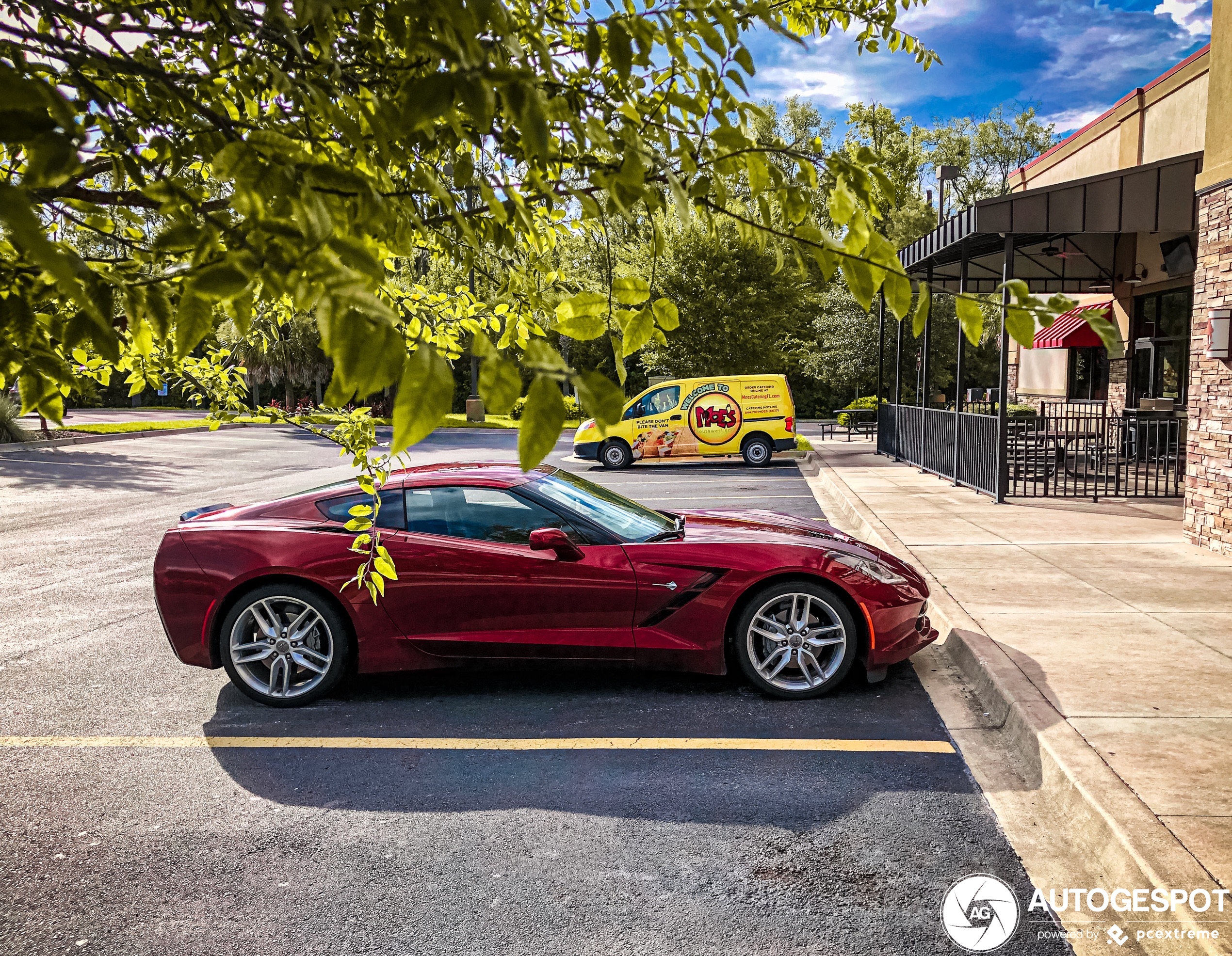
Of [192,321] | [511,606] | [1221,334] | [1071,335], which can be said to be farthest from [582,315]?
[1071,335]

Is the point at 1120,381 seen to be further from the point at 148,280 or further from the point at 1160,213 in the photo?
the point at 148,280

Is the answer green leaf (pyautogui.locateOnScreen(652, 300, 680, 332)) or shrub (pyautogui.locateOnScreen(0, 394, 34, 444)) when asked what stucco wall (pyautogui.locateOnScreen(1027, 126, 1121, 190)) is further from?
shrub (pyautogui.locateOnScreen(0, 394, 34, 444))

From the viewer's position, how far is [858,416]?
101ft

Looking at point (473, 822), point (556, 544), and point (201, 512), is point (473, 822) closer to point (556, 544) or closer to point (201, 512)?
point (556, 544)

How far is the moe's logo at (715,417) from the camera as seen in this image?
2133 centimetres

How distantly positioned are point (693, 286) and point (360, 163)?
32.4 m

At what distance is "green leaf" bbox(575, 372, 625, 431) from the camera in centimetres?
142

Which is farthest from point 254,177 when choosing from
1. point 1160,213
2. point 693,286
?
point 693,286

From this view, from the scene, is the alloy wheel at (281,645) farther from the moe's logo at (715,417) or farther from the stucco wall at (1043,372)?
the stucco wall at (1043,372)

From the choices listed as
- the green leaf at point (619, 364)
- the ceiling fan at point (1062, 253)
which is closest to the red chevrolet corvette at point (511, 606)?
the green leaf at point (619, 364)

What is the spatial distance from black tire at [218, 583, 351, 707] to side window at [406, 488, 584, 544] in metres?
0.72

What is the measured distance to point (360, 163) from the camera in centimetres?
252

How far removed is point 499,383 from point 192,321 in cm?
63

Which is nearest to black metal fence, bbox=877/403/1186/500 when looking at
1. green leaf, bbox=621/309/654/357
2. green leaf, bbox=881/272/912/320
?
green leaf, bbox=621/309/654/357
